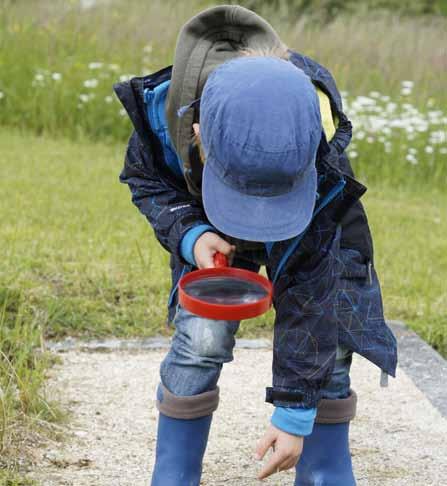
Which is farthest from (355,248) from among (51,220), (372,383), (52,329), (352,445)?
(51,220)

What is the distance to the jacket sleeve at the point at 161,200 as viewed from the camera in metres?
2.36

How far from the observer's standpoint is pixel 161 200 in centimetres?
245

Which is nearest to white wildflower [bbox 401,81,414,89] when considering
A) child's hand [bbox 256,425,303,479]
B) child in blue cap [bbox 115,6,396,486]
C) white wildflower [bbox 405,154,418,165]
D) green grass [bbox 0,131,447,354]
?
white wildflower [bbox 405,154,418,165]

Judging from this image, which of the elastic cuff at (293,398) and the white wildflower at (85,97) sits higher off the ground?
the elastic cuff at (293,398)

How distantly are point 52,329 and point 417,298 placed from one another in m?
1.52

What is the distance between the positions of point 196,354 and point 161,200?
0.37 m

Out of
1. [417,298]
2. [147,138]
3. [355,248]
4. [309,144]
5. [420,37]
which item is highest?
[309,144]

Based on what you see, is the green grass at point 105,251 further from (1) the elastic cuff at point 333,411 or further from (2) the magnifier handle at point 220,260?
(2) the magnifier handle at point 220,260

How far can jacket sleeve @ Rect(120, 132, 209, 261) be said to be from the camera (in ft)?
7.74

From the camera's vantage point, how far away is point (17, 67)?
724 cm

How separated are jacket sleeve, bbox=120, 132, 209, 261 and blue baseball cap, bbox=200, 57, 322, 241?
0.31 meters

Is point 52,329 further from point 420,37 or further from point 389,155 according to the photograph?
point 420,37

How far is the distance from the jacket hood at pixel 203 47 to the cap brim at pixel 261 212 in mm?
271

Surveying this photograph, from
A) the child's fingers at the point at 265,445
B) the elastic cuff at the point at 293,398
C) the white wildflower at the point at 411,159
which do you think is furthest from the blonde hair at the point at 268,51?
the white wildflower at the point at 411,159
